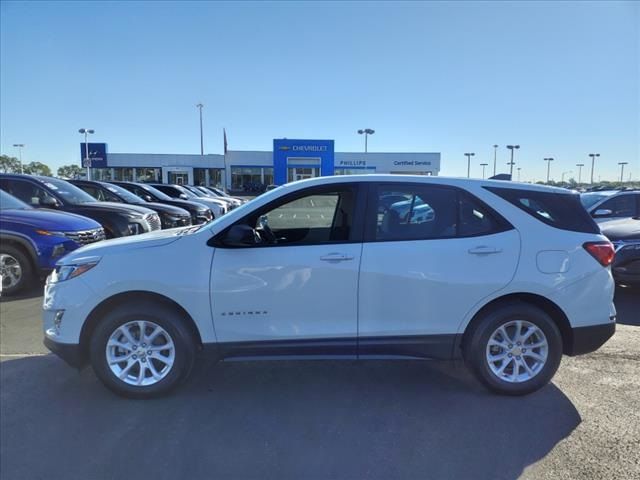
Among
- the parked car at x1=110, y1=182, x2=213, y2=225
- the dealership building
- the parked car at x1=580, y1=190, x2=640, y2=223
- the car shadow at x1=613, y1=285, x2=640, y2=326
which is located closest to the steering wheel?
the car shadow at x1=613, y1=285, x2=640, y2=326

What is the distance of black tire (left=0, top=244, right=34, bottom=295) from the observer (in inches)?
260

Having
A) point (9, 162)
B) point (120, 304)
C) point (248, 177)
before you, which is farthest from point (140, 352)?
point (9, 162)

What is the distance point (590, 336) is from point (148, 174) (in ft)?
187

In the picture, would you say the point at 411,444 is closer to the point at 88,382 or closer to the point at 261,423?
the point at 261,423

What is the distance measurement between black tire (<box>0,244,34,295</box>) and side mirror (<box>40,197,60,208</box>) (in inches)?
79.7

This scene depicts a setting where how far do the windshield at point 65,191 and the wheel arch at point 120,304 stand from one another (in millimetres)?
6401

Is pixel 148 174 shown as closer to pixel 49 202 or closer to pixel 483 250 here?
pixel 49 202

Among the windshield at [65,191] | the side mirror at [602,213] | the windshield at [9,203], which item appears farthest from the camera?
the windshield at [65,191]

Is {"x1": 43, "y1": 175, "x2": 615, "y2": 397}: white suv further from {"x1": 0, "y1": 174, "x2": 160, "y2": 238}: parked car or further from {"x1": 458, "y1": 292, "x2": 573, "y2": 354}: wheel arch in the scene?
{"x1": 0, "y1": 174, "x2": 160, "y2": 238}: parked car

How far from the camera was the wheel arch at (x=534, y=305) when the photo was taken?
11.5ft

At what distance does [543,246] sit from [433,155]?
176ft

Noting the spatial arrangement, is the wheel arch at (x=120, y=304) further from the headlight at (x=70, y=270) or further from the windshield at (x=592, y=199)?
the windshield at (x=592, y=199)

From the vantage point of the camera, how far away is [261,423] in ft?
10.4

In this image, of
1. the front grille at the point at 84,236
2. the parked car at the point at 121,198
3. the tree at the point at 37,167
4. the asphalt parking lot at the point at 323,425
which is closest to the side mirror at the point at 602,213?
the asphalt parking lot at the point at 323,425
